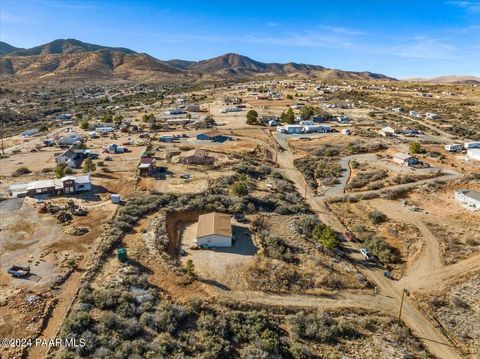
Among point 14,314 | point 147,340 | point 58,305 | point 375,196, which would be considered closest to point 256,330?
point 147,340

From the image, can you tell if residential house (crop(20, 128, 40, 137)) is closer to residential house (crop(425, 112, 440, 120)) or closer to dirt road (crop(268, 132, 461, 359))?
dirt road (crop(268, 132, 461, 359))

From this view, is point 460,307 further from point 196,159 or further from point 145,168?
point 196,159

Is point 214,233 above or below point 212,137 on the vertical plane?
below

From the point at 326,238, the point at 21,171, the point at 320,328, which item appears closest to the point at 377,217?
the point at 326,238

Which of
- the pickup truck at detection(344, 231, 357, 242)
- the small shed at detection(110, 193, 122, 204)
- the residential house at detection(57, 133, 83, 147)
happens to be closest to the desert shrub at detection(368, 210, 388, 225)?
the pickup truck at detection(344, 231, 357, 242)

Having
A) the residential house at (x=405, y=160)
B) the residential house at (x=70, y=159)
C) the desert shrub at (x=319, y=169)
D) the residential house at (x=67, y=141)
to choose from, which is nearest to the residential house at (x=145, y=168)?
the residential house at (x=70, y=159)

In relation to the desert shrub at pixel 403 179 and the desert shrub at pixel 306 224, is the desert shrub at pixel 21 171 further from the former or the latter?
the desert shrub at pixel 403 179

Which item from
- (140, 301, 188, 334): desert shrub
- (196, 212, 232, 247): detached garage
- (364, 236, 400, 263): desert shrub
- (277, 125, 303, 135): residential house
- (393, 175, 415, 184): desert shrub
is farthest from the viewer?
(277, 125, 303, 135): residential house
